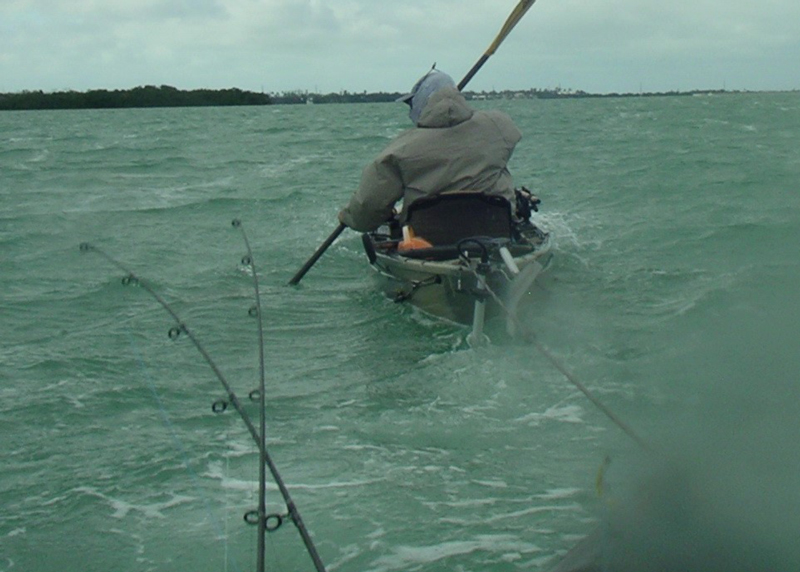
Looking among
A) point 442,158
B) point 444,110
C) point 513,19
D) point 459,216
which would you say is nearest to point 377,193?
point 442,158

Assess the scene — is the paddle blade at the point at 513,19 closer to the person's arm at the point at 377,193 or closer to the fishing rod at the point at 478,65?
the fishing rod at the point at 478,65

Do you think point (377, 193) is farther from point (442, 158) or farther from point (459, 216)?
point (459, 216)

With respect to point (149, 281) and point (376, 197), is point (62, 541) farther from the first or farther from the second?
point (149, 281)

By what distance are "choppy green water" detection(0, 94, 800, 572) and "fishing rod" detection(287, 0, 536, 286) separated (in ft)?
0.87

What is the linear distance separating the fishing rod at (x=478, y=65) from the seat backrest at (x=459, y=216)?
1.35 m

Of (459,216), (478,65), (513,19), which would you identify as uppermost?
(513,19)

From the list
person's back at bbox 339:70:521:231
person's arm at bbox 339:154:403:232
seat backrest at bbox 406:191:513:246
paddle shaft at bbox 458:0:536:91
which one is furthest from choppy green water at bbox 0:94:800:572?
paddle shaft at bbox 458:0:536:91

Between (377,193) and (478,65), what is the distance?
375 cm

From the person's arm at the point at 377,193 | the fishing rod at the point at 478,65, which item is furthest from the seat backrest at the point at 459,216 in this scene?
the fishing rod at the point at 478,65

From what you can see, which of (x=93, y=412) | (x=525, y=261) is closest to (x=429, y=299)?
(x=525, y=261)

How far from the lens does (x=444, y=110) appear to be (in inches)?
353

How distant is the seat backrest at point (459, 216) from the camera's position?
8.86 metres

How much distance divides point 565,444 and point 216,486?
212 centimetres

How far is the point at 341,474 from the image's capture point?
19.5 ft
